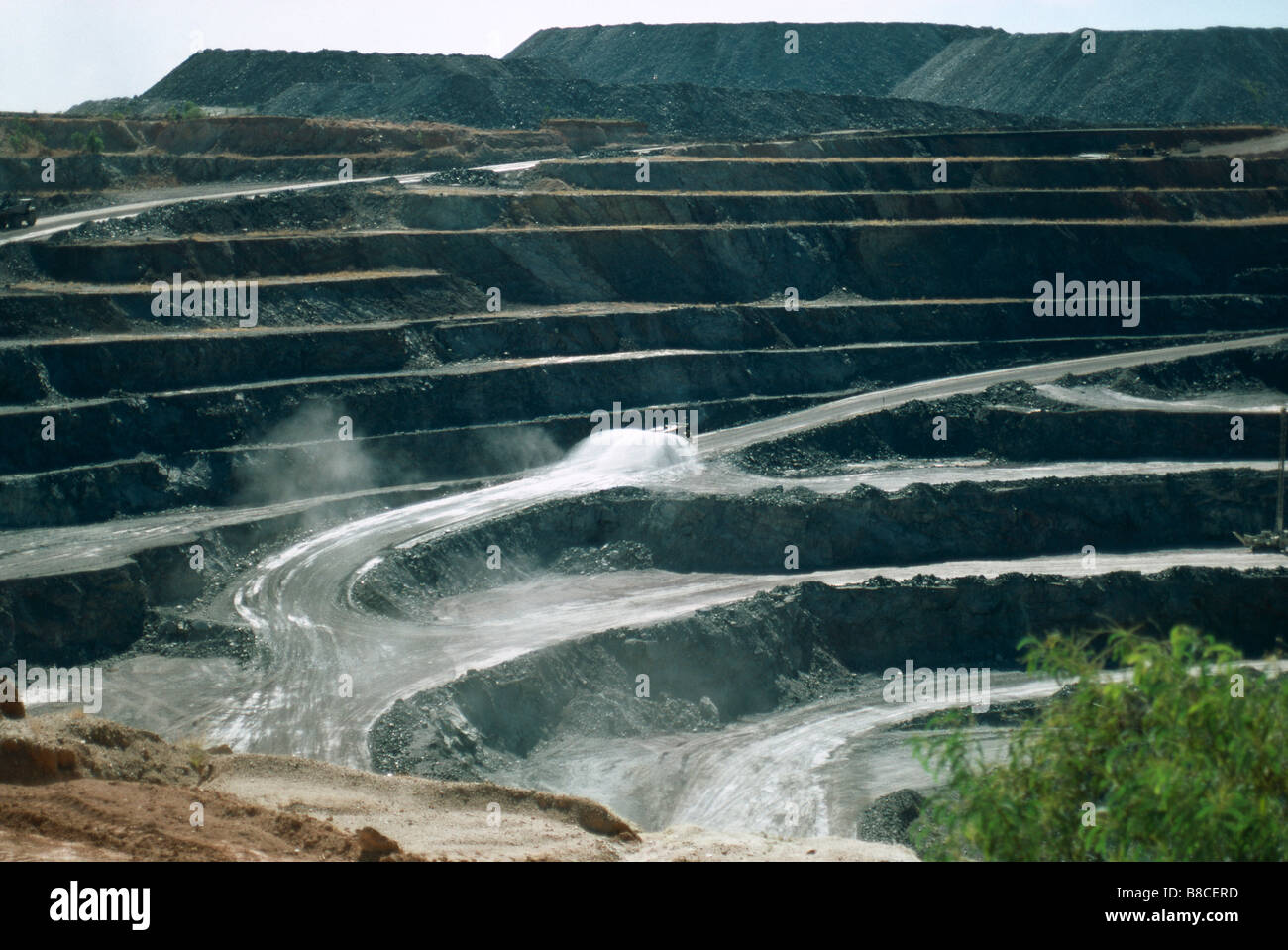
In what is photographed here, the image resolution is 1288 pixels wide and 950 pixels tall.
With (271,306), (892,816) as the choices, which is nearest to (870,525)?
(892,816)

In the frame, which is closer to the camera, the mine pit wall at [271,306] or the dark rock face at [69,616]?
the dark rock face at [69,616]

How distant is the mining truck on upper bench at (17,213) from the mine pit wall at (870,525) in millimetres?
26000

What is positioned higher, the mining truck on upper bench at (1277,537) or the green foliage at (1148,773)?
the green foliage at (1148,773)

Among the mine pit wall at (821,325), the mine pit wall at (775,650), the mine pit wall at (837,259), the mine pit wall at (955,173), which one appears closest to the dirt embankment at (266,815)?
the mine pit wall at (775,650)

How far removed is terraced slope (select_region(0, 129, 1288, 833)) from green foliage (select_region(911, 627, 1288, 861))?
16.5 metres

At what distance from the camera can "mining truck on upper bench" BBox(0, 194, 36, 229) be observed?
164ft

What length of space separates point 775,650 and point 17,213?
1413 inches

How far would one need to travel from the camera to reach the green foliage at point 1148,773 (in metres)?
9.55

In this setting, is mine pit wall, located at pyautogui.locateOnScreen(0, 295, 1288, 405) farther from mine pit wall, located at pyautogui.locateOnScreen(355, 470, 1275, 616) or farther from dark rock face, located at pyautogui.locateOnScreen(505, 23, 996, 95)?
dark rock face, located at pyautogui.locateOnScreen(505, 23, 996, 95)

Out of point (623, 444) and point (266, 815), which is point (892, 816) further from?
point (623, 444)

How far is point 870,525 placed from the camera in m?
39.7

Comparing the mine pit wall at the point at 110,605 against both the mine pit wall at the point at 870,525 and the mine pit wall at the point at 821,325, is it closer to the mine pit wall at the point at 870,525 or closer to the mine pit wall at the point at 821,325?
the mine pit wall at the point at 870,525

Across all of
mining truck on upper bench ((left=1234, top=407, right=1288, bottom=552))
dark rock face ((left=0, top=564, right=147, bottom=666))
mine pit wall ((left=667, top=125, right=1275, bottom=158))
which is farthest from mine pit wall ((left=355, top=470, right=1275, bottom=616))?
mine pit wall ((left=667, top=125, right=1275, bottom=158))

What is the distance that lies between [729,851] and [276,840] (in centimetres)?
541
